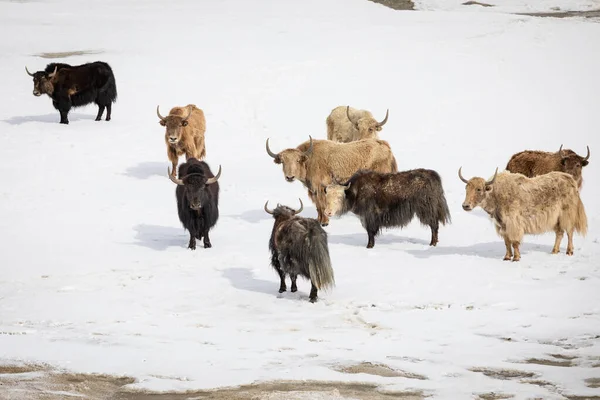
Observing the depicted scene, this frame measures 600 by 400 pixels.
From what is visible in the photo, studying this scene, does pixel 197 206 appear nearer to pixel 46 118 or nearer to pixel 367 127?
pixel 367 127

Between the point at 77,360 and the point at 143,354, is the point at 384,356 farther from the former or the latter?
the point at 77,360

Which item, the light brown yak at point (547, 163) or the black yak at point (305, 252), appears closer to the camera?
the black yak at point (305, 252)

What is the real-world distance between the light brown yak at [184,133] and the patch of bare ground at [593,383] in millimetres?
9067

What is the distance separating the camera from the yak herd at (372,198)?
989 centimetres

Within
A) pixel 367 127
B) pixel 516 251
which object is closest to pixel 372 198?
pixel 516 251

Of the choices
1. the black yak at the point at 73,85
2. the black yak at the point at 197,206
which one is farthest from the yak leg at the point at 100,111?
the black yak at the point at 197,206

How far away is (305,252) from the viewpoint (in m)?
9.68

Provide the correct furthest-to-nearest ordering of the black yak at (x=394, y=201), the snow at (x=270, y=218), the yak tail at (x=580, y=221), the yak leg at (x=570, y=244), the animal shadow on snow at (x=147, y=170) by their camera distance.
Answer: the animal shadow on snow at (x=147, y=170) → the black yak at (x=394, y=201) → the yak tail at (x=580, y=221) → the yak leg at (x=570, y=244) → the snow at (x=270, y=218)

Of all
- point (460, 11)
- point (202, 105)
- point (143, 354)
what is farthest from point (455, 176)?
point (460, 11)

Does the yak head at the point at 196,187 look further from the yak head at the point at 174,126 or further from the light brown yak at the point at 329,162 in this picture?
the yak head at the point at 174,126

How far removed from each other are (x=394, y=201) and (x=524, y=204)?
1.67m

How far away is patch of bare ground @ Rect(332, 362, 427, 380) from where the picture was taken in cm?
742

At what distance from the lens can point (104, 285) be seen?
34.3 feet

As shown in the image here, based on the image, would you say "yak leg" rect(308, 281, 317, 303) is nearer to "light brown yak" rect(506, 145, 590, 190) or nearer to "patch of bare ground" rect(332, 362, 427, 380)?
"patch of bare ground" rect(332, 362, 427, 380)
